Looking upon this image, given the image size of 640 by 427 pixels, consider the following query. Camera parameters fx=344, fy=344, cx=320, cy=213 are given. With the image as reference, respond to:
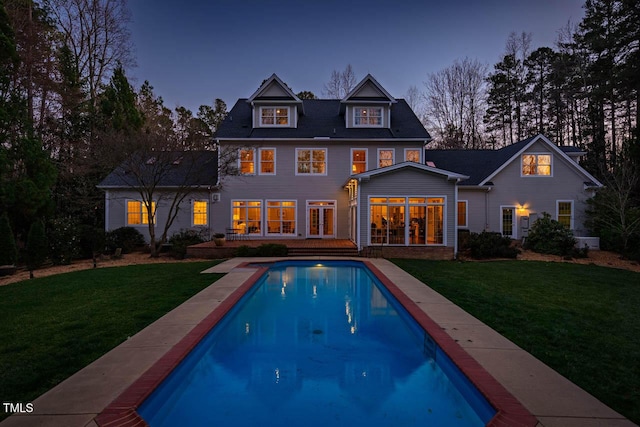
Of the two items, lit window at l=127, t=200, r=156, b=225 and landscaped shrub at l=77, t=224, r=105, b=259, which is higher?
lit window at l=127, t=200, r=156, b=225

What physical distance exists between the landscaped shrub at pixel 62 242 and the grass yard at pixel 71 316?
13.3 feet

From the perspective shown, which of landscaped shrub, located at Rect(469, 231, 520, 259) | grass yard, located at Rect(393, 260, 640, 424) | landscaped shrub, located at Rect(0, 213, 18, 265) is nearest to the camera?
grass yard, located at Rect(393, 260, 640, 424)

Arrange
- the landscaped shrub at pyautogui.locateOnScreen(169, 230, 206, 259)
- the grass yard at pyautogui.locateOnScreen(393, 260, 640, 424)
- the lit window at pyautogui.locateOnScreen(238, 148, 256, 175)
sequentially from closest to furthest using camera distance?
the grass yard at pyautogui.locateOnScreen(393, 260, 640, 424) < the landscaped shrub at pyautogui.locateOnScreen(169, 230, 206, 259) < the lit window at pyautogui.locateOnScreen(238, 148, 256, 175)

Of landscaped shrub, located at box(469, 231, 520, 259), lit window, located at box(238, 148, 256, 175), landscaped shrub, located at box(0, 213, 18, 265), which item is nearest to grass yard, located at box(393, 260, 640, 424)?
landscaped shrub, located at box(469, 231, 520, 259)

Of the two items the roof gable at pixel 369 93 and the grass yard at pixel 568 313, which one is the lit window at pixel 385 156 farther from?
the grass yard at pixel 568 313

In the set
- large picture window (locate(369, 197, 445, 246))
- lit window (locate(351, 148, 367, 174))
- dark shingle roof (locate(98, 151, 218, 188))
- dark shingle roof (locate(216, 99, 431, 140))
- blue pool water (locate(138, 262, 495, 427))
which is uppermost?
dark shingle roof (locate(216, 99, 431, 140))

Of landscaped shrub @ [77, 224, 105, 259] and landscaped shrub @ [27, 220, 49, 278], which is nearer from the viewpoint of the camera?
landscaped shrub @ [27, 220, 49, 278]

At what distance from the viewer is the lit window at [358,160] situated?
18375 mm

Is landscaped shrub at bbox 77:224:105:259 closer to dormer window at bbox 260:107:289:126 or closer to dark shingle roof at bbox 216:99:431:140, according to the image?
dark shingle roof at bbox 216:99:431:140

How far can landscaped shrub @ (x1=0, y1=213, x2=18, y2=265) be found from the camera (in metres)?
12.2

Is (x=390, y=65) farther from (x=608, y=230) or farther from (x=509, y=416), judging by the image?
(x=509, y=416)

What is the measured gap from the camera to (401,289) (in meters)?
8.38

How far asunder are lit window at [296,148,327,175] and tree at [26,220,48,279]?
11133mm

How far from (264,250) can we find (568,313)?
1046 centimetres
